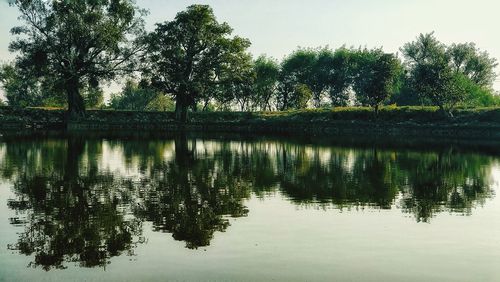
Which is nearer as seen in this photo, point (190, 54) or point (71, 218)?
point (71, 218)

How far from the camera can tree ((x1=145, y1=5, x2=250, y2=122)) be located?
8838cm

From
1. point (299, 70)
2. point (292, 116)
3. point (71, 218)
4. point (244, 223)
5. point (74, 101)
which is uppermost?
point (299, 70)

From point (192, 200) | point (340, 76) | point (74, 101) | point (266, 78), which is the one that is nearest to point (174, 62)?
point (74, 101)

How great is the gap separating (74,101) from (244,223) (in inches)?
2956

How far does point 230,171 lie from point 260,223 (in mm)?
13121

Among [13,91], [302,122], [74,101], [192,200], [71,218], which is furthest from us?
[13,91]

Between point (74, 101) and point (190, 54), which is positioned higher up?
point (190, 54)

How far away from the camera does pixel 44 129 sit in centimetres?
7875

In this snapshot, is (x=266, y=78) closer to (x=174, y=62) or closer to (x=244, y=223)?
(x=174, y=62)

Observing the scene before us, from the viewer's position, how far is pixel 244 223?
15859 mm

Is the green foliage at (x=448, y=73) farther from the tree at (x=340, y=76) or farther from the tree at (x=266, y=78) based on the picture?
the tree at (x=266, y=78)

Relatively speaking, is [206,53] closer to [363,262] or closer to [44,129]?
[44,129]

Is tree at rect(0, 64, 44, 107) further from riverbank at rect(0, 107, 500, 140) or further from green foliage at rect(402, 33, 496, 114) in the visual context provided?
green foliage at rect(402, 33, 496, 114)

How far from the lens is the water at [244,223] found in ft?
37.2
